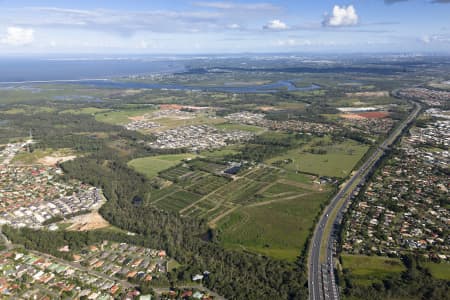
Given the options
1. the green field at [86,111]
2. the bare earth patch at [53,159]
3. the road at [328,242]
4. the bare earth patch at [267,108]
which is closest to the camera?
the road at [328,242]

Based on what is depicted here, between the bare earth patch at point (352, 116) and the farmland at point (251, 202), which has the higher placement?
the bare earth patch at point (352, 116)

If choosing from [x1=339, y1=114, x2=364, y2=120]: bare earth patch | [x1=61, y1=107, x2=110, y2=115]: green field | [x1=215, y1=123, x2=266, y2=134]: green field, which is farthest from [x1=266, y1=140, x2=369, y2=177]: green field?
[x1=61, y1=107, x2=110, y2=115]: green field

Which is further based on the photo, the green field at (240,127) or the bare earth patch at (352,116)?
the bare earth patch at (352,116)

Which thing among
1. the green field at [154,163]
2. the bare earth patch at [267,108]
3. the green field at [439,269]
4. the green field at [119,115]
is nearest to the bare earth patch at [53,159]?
the green field at [154,163]

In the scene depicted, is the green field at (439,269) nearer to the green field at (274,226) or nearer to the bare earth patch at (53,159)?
the green field at (274,226)

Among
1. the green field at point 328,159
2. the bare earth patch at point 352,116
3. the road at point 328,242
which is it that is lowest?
the road at point 328,242

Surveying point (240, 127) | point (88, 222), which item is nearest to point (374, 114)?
point (240, 127)
